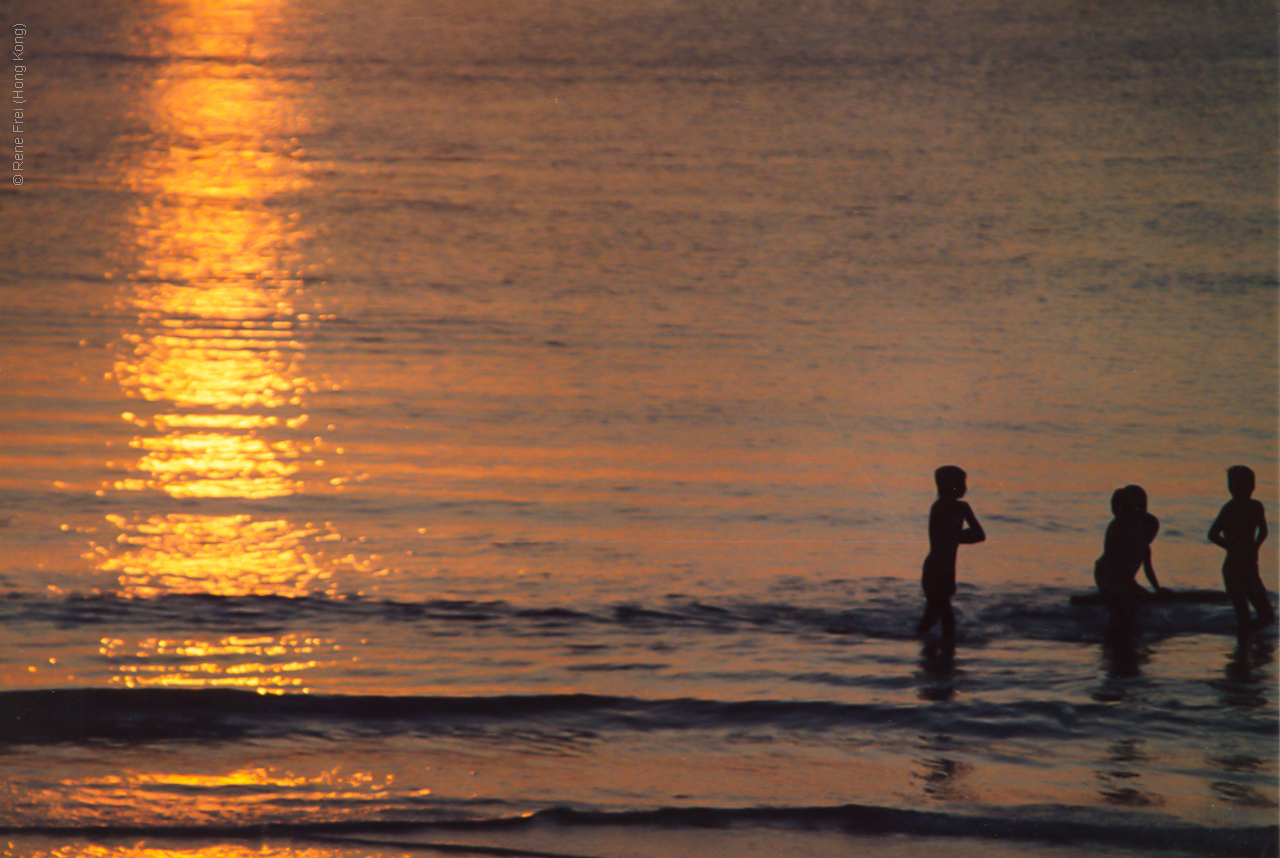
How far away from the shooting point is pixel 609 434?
51.7 feet

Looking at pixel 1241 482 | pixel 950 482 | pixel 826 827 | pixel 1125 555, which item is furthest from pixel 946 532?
pixel 826 827

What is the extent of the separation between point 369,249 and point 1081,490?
48.8ft

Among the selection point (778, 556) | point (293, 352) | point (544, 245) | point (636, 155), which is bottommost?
point (778, 556)

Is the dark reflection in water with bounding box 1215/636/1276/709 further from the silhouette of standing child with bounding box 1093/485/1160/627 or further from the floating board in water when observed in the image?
the silhouette of standing child with bounding box 1093/485/1160/627

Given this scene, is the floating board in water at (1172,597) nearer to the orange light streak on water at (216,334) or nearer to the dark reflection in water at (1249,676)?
the dark reflection in water at (1249,676)

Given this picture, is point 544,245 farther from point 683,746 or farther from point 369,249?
point 683,746

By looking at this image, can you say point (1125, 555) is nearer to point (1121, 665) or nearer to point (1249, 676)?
point (1121, 665)

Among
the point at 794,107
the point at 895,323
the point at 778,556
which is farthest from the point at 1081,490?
the point at 794,107

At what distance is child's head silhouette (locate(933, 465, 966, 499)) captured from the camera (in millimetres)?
8820

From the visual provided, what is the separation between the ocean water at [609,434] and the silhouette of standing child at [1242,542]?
0.42 metres

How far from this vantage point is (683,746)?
23.7 ft

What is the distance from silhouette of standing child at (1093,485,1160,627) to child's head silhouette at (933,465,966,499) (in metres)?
1.25

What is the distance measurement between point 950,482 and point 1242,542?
2.27 meters

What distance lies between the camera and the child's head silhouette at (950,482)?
8820 millimetres
